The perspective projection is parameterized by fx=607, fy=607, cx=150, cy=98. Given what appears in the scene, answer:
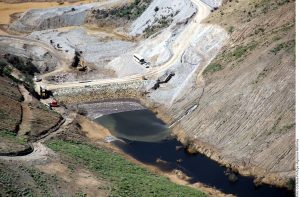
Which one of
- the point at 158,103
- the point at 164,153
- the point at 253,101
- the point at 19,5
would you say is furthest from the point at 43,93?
the point at 19,5

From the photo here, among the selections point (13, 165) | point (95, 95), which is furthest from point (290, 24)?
point (13, 165)

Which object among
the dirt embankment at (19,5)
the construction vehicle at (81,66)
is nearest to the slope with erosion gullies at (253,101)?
the construction vehicle at (81,66)

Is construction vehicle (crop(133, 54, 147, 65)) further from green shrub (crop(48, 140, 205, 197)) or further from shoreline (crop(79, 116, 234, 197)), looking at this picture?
green shrub (crop(48, 140, 205, 197))

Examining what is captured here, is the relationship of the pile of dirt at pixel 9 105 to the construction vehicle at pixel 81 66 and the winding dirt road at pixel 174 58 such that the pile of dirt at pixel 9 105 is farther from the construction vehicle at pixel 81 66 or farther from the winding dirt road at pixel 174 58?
the construction vehicle at pixel 81 66

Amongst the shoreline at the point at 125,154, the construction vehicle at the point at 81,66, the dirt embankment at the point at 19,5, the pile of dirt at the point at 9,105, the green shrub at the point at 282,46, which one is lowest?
the shoreline at the point at 125,154

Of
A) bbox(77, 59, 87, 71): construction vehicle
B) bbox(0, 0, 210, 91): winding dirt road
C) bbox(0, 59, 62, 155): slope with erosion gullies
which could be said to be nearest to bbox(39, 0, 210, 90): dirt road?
bbox(0, 0, 210, 91): winding dirt road
